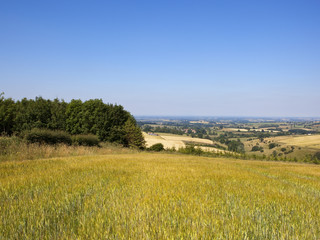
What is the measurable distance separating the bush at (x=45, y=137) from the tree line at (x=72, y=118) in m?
15.1

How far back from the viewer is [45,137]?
708 inches

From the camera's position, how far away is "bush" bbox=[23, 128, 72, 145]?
16.8m

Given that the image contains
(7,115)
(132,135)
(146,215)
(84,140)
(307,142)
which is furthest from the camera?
(307,142)

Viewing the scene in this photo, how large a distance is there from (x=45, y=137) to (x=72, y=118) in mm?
20711

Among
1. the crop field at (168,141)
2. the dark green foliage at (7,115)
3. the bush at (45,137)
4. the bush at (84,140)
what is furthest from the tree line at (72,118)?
the crop field at (168,141)

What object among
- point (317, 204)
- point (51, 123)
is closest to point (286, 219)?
point (317, 204)

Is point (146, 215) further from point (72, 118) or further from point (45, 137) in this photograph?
point (72, 118)

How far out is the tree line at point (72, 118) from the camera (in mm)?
31938

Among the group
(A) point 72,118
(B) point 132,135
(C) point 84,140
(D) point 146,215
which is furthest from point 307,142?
(D) point 146,215

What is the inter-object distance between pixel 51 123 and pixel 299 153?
97722 mm

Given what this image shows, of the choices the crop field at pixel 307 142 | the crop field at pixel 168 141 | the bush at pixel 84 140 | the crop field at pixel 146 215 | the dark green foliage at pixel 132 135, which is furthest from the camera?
the crop field at pixel 307 142

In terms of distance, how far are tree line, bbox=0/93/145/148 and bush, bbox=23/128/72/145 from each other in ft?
49.6

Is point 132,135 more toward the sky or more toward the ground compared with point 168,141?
more toward the sky

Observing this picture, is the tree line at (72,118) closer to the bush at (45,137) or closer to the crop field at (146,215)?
the bush at (45,137)
